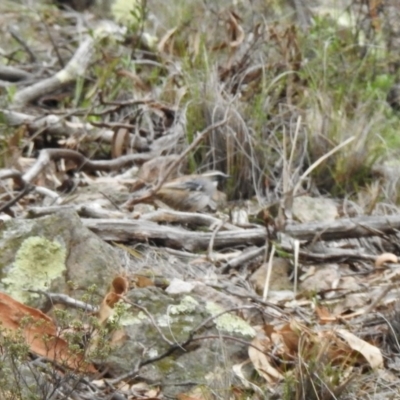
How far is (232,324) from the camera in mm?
3641

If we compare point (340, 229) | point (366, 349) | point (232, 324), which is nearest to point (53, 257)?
point (232, 324)

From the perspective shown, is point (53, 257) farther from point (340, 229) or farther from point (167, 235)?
point (340, 229)

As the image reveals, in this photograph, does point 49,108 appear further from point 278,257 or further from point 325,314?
point 325,314

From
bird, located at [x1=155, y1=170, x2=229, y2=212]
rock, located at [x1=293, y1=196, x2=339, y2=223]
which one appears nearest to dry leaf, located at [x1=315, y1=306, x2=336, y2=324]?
rock, located at [x1=293, y1=196, x2=339, y2=223]

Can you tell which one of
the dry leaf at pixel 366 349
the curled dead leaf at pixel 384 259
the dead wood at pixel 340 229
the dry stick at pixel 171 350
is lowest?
the curled dead leaf at pixel 384 259

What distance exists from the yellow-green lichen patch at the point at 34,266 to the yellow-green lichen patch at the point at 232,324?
24.5 inches

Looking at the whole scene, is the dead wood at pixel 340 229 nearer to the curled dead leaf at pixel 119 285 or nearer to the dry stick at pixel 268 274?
the dry stick at pixel 268 274

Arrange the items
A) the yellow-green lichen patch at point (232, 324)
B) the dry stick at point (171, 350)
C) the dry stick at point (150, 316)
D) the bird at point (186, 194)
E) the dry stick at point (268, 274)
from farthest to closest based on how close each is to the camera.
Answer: the bird at point (186, 194) < the dry stick at point (268, 274) < the yellow-green lichen patch at point (232, 324) < the dry stick at point (150, 316) < the dry stick at point (171, 350)

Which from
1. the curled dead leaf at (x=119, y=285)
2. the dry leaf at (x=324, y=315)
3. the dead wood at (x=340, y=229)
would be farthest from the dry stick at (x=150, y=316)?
the dead wood at (x=340, y=229)

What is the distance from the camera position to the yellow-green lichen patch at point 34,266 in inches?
146

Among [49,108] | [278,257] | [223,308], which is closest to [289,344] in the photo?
[223,308]

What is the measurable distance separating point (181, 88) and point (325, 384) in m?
3.86

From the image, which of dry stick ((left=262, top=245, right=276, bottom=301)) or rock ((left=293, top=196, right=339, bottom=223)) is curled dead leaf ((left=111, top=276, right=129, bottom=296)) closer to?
dry stick ((left=262, top=245, right=276, bottom=301))

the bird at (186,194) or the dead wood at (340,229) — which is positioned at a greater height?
the dead wood at (340,229)
